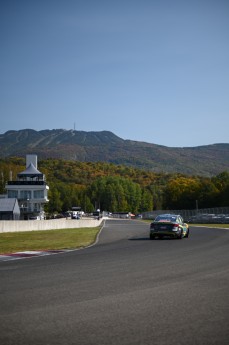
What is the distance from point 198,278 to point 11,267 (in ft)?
17.2

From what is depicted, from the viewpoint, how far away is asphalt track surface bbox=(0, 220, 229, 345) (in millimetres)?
5848

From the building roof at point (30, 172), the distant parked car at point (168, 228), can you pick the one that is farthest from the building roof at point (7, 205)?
the distant parked car at point (168, 228)

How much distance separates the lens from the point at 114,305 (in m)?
7.67

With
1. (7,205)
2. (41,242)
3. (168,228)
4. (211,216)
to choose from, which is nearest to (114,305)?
(41,242)

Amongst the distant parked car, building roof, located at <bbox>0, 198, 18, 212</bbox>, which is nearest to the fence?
building roof, located at <bbox>0, 198, 18, 212</bbox>

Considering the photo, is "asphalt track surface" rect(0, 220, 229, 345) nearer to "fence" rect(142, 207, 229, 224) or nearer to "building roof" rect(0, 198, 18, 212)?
"fence" rect(142, 207, 229, 224)

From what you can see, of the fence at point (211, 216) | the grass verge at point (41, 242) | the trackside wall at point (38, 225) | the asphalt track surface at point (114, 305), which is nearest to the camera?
the asphalt track surface at point (114, 305)

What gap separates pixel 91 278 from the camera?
10758 millimetres

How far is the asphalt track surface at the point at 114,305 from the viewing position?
5.85 meters

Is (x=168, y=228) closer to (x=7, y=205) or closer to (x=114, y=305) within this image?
(x=114, y=305)

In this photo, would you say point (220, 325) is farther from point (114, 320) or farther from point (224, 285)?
point (224, 285)

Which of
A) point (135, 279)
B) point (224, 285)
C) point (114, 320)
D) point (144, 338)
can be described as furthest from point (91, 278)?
point (144, 338)

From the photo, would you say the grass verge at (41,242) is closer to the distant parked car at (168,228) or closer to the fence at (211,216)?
the distant parked car at (168,228)

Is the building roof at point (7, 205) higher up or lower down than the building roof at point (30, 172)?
lower down
